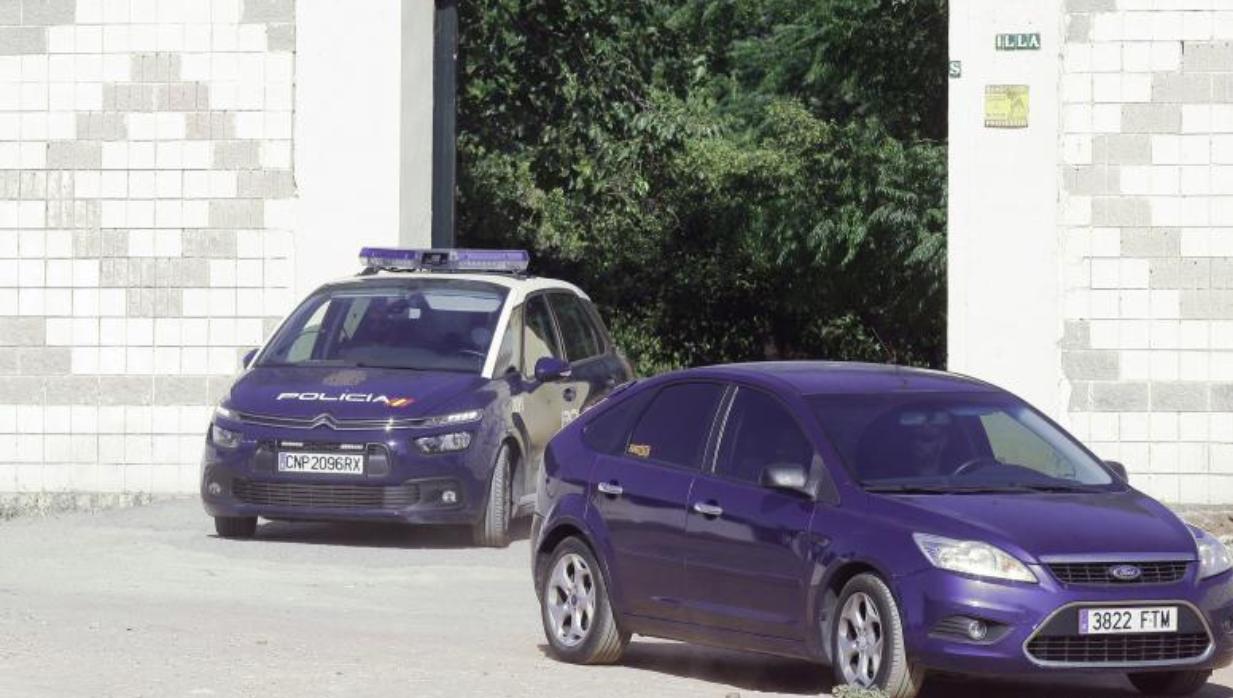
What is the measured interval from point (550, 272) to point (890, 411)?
19.2m

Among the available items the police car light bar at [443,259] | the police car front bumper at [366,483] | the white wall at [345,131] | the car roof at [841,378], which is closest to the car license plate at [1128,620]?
the car roof at [841,378]

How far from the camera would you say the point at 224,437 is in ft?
53.7

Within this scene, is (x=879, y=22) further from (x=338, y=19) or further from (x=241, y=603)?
(x=241, y=603)

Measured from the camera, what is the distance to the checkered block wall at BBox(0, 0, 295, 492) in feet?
67.0

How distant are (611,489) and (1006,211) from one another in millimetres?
8400

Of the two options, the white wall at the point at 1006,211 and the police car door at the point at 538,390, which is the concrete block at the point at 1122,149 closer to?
the white wall at the point at 1006,211

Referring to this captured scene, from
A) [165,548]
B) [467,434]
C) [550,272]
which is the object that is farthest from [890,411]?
[550,272]

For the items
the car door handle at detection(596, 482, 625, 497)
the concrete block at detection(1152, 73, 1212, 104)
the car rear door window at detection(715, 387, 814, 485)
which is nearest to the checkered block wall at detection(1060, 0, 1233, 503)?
the concrete block at detection(1152, 73, 1212, 104)

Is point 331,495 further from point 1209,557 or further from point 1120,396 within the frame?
point 1209,557

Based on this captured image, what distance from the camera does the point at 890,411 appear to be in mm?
11031

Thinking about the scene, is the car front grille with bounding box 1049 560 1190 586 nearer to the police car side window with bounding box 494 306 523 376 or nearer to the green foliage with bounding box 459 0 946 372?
the police car side window with bounding box 494 306 523 376

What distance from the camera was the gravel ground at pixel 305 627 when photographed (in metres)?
10.7

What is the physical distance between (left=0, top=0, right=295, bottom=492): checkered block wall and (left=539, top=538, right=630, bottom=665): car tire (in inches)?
352

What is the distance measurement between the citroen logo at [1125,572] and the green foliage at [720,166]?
1421 cm
